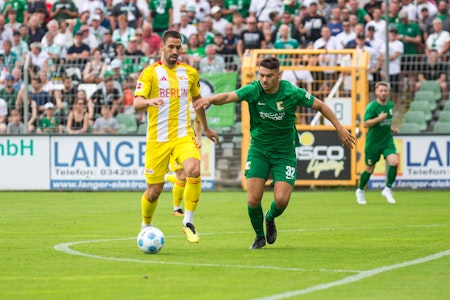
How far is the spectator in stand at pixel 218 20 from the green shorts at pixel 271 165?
652 inches

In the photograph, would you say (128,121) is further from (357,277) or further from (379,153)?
(357,277)

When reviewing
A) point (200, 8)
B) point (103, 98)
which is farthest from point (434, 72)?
point (103, 98)

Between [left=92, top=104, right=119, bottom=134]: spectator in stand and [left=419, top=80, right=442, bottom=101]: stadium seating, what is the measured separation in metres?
7.59

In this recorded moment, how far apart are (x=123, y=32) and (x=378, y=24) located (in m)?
6.82

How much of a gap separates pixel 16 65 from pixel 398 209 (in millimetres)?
11479

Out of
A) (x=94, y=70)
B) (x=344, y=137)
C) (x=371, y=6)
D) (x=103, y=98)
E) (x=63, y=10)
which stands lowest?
(x=103, y=98)

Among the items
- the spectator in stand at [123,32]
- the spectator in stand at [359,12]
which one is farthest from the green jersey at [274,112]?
the spectator in stand at [123,32]

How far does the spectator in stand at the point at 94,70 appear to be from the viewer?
26.5 metres

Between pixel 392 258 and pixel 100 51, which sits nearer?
pixel 392 258

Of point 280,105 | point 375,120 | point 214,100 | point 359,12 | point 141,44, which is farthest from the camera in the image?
point 359,12

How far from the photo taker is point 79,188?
86.5 ft

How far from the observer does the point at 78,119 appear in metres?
26.4

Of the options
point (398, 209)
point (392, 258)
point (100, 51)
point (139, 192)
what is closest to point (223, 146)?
point (139, 192)

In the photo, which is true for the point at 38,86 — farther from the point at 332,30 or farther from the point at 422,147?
the point at 422,147
